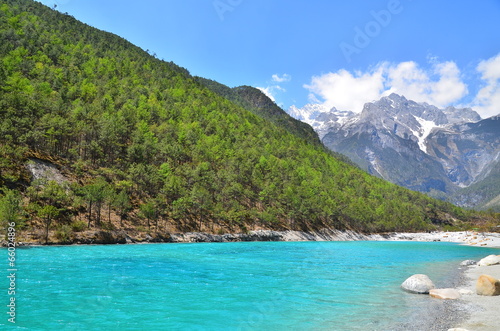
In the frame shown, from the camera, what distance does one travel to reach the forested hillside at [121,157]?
72688 millimetres

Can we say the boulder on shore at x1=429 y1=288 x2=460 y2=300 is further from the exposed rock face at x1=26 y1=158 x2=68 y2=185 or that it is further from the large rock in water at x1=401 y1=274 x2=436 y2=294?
the exposed rock face at x1=26 y1=158 x2=68 y2=185

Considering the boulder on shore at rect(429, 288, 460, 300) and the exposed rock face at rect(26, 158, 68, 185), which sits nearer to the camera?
→ the boulder on shore at rect(429, 288, 460, 300)

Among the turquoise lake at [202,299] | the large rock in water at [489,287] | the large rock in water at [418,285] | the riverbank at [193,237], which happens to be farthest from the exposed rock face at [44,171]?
the large rock in water at [489,287]

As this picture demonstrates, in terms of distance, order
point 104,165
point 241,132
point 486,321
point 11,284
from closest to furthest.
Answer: point 486,321, point 11,284, point 104,165, point 241,132

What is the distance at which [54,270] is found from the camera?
102 ft

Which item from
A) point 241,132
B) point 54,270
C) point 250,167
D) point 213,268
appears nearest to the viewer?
point 54,270

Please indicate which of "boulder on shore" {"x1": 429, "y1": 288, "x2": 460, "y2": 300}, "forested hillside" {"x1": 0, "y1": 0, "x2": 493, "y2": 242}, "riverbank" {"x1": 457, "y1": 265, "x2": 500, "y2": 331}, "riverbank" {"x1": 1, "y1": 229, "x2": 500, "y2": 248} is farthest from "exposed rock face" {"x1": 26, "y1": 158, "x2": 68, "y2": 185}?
"riverbank" {"x1": 457, "y1": 265, "x2": 500, "y2": 331}

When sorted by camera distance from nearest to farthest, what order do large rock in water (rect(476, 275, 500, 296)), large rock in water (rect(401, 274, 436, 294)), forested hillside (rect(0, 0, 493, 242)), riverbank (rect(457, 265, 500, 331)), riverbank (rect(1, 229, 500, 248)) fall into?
riverbank (rect(457, 265, 500, 331)), large rock in water (rect(476, 275, 500, 296)), large rock in water (rect(401, 274, 436, 294)), riverbank (rect(1, 229, 500, 248)), forested hillside (rect(0, 0, 493, 242))

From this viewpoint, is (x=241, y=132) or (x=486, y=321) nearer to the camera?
(x=486, y=321)

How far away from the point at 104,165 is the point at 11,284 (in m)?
80.5

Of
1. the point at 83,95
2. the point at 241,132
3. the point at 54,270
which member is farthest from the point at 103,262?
the point at 241,132

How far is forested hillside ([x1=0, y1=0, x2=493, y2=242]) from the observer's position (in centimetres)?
7269

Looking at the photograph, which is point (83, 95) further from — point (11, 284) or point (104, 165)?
point (11, 284)

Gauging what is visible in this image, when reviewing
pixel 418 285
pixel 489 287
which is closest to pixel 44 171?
pixel 418 285
